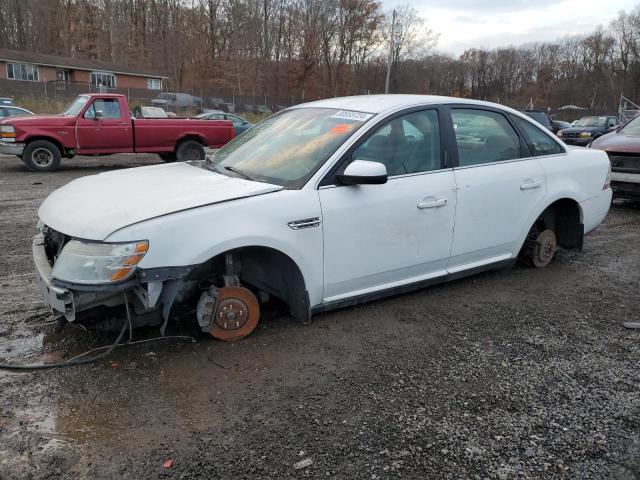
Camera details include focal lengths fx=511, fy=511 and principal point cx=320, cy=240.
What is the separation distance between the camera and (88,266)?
9.54 feet

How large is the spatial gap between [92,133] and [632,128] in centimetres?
1142

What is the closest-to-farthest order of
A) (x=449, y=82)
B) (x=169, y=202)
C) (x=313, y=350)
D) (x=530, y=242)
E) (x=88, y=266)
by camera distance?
(x=88, y=266)
(x=169, y=202)
(x=313, y=350)
(x=530, y=242)
(x=449, y=82)

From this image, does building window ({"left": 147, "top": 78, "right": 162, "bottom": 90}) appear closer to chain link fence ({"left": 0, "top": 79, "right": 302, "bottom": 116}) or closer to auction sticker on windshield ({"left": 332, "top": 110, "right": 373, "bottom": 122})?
chain link fence ({"left": 0, "top": 79, "right": 302, "bottom": 116})

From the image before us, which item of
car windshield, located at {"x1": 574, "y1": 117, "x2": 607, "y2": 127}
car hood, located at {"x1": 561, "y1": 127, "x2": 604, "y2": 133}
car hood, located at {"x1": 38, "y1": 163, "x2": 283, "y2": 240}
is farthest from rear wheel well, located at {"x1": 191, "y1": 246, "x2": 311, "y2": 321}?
car windshield, located at {"x1": 574, "y1": 117, "x2": 607, "y2": 127}

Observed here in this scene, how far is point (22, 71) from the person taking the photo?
4681 cm

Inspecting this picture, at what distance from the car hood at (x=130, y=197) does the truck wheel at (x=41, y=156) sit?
933 cm

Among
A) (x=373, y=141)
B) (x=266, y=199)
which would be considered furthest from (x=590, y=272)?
(x=266, y=199)

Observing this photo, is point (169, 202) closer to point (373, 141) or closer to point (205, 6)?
point (373, 141)

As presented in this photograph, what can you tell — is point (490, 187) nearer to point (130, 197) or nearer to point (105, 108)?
point (130, 197)

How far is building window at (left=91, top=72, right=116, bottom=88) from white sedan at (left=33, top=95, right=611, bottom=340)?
52.9 metres

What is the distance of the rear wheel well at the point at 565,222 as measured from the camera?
5094mm

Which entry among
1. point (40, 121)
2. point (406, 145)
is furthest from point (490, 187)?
point (40, 121)

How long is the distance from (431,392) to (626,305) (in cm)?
245

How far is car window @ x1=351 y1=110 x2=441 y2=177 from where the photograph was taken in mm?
3791
